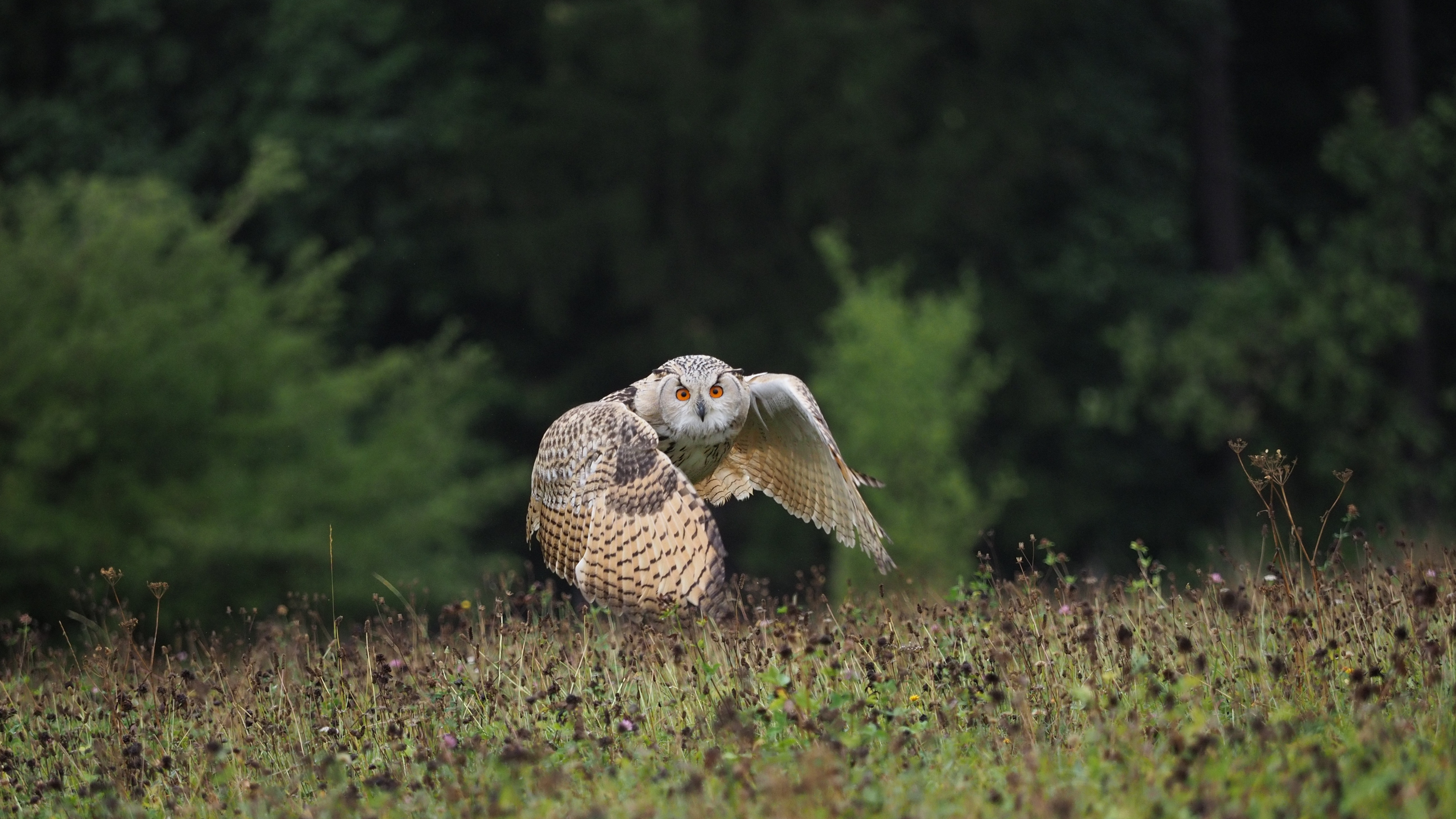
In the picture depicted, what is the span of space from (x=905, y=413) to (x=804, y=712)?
12.8 meters

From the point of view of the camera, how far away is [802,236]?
20281mm

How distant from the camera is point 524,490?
1955 cm

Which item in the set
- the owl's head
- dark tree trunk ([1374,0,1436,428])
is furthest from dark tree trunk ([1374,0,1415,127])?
the owl's head

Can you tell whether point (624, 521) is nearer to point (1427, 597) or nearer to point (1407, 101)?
point (1427, 597)

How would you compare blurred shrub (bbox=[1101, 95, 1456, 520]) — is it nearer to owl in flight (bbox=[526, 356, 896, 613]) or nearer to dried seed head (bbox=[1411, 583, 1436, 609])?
owl in flight (bbox=[526, 356, 896, 613])

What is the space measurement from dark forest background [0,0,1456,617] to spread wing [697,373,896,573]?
9077 mm

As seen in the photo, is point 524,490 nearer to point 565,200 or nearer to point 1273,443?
point 565,200

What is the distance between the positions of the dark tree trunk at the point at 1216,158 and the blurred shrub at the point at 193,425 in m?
11.4

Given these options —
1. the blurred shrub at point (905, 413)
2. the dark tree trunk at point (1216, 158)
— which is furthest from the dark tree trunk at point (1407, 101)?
the blurred shrub at point (905, 413)

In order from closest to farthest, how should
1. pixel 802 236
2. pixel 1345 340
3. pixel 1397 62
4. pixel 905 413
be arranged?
pixel 905 413 → pixel 1345 340 → pixel 802 236 → pixel 1397 62

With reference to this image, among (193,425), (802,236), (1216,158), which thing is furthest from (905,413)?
(1216,158)

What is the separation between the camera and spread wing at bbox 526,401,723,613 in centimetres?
533

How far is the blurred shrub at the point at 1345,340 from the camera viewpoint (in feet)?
61.5

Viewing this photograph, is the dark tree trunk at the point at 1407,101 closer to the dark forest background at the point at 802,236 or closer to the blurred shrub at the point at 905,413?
the dark forest background at the point at 802,236
